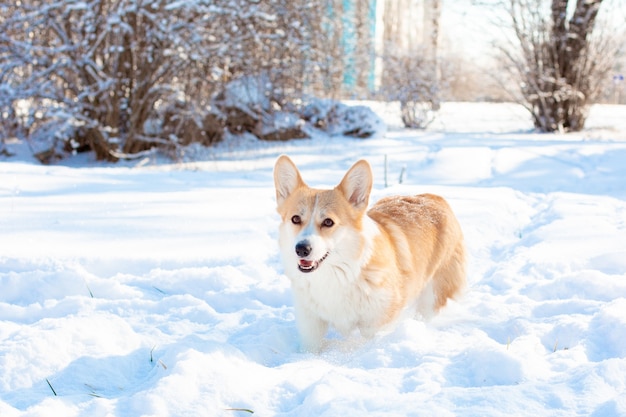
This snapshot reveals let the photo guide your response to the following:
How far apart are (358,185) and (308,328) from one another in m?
0.75

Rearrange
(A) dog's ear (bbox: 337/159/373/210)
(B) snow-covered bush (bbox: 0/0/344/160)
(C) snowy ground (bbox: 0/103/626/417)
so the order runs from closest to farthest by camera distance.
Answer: (C) snowy ground (bbox: 0/103/626/417) → (A) dog's ear (bbox: 337/159/373/210) → (B) snow-covered bush (bbox: 0/0/344/160)

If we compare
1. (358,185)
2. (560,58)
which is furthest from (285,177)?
(560,58)

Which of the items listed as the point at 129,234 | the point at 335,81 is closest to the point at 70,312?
the point at 129,234

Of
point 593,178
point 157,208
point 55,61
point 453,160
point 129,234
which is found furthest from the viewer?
point 55,61

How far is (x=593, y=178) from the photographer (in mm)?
7535

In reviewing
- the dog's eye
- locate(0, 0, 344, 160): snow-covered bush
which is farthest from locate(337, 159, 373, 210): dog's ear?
locate(0, 0, 344, 160): snow-covered bush

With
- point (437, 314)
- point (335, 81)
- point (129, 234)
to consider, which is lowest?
point (437, 314)

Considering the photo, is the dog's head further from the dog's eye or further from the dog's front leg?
the dog's front leg

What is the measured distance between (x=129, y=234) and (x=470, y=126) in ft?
39.4

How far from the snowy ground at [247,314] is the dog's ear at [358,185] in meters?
0.65

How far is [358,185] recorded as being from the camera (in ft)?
10.0

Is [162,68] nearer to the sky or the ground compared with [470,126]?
nearer to the sky

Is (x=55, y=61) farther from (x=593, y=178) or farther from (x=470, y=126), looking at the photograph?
(x=470, y=126)

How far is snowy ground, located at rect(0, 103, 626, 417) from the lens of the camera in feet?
6.70
